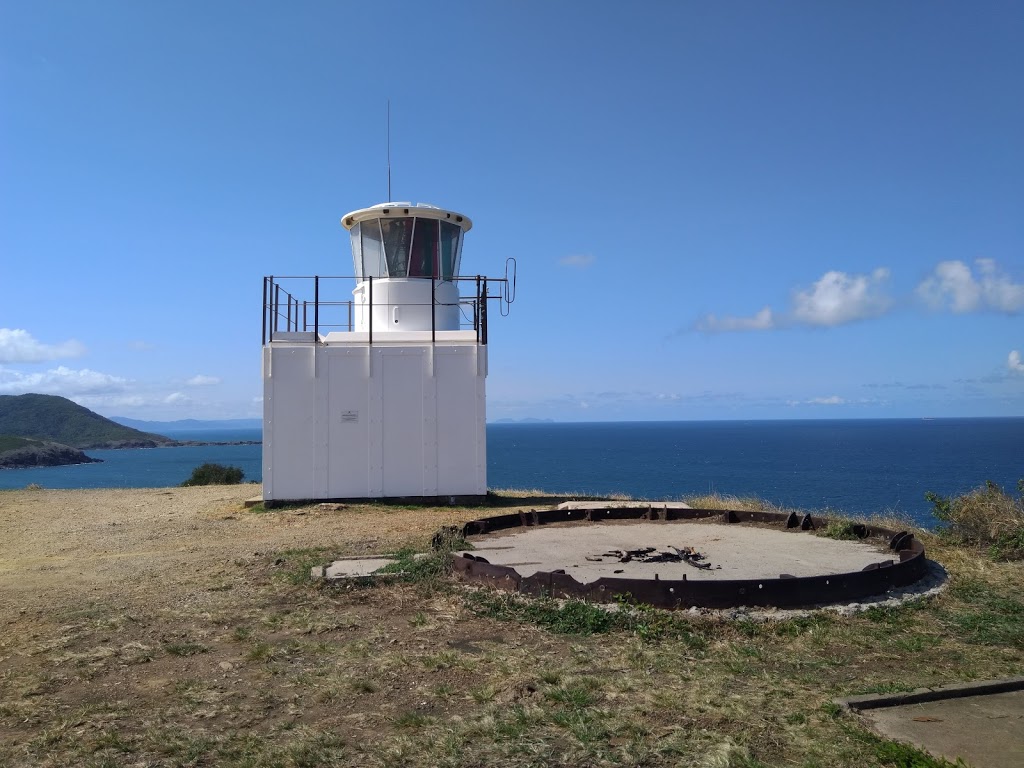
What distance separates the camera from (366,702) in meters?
5.27

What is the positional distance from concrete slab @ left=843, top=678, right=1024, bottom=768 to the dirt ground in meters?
0.26

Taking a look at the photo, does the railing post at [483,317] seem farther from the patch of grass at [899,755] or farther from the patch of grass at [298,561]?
the patch of grass at [899,755]

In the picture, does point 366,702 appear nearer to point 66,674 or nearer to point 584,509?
point 66,674

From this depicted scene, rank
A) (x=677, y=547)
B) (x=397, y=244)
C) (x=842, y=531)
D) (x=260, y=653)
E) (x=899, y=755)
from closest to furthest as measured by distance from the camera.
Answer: (x=899, y=755) < (x=260, y=653) < (x=677, y=547) < (x=842, y=531) < (x=397, y=244)

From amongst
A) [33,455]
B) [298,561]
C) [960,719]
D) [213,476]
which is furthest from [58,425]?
[960,719]

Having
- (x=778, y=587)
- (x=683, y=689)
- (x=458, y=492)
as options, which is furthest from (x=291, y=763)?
(x=458, y=492)

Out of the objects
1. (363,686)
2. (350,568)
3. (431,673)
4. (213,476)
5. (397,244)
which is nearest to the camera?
(363,686)

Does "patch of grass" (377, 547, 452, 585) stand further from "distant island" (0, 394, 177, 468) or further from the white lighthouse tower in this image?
"distant island" (0, 394, 177, 468)

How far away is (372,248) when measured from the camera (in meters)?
19.6

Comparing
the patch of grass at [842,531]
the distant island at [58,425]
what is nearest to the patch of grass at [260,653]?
the patch of grass at [842,531]

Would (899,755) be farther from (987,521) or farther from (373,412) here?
(373,412)

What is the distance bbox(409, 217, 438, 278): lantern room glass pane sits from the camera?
765 inches

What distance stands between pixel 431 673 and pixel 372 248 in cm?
1514

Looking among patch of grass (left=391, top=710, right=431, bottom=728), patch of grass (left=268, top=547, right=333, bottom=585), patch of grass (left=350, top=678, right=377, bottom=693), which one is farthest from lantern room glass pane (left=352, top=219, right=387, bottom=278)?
patch of grass (left=391, top=710, right=431, bottom=728)
